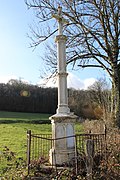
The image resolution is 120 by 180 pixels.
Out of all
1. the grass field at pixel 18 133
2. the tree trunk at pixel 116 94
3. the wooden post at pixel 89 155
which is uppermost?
the tree trunk at pixel 116 94

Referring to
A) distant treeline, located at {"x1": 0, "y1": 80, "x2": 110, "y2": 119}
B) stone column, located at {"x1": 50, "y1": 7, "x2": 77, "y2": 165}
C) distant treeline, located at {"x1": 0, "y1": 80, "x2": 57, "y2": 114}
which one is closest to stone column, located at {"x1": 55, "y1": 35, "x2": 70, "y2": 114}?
stone column, located at {"x1": 50, "y1": 7, "x2": 77, "y2": 165}

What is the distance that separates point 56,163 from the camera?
8547mm

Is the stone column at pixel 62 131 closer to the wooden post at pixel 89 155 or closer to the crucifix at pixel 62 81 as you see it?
the crucifix at pixel 62 81

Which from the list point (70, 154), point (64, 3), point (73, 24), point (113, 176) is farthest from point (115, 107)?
point (113, 176)

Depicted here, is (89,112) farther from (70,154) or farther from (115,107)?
(70,154)

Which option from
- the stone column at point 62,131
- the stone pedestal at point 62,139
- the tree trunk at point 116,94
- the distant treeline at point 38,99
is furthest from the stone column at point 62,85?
the distant treeline at point 38,99

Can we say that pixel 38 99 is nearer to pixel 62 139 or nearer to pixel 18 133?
pixel 18 133

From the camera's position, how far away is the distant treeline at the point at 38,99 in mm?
43562

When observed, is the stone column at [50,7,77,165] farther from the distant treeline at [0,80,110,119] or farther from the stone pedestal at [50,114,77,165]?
the distant treeline at [0,80,110,119]

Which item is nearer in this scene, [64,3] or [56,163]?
[56,163]

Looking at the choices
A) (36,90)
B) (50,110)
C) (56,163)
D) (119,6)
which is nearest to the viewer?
(56,163)

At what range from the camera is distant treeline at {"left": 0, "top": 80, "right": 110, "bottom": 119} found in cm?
4356

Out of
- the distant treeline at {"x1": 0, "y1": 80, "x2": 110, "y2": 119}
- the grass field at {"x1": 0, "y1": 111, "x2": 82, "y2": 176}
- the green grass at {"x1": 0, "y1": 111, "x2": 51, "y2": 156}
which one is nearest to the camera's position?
the grass field at {"x1": 0, "y1": 111, "x2": 82, "y2": 176}

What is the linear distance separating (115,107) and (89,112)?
25144mm
